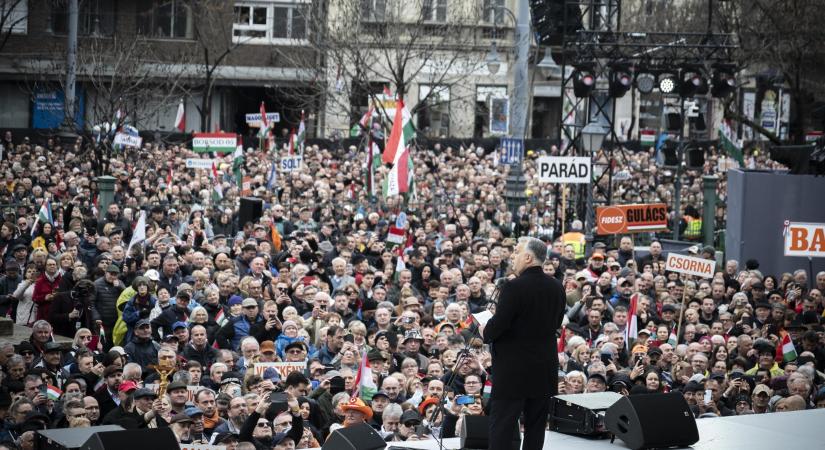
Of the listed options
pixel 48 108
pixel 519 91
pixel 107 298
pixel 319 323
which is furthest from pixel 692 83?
pixel 48 108

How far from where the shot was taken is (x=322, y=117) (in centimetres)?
4972

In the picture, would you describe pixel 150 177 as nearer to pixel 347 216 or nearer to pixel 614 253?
pixel 347 216

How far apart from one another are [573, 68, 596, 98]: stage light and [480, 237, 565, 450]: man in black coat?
17.0 m

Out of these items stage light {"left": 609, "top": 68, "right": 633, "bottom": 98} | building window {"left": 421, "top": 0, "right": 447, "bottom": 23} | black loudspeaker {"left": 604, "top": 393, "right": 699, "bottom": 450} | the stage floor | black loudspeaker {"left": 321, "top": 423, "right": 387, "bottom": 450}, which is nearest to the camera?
black loudspeaker {"left": 321, "top": 423, "right": 387, "bottom": 450}

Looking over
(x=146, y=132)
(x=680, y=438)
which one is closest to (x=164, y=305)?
(x=680, y=438)

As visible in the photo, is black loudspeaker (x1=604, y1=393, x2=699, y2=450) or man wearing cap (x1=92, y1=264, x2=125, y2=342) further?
man wearing cap (x1=92, y1=264, x2=125, y2=342)

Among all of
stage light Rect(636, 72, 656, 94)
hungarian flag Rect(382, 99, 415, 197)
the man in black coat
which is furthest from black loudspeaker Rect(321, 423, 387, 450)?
stage light Rect(636, 72, 656, 94)

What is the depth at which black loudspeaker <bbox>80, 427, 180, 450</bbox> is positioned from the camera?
288 inches

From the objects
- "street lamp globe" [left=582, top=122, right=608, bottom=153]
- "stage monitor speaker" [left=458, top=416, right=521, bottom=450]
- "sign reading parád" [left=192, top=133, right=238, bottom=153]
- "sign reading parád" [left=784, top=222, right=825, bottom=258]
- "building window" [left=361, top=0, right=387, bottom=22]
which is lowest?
"stage monitor speaker" [left=458, top=416, right=521, bottom=450]

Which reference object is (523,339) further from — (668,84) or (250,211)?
(668,84)

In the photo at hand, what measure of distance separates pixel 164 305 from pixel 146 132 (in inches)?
1048

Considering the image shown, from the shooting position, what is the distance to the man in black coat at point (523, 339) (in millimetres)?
7875

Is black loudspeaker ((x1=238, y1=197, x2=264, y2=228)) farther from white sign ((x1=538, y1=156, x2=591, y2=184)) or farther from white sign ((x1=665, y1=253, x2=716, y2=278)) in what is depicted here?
white sign ((x1=665, y1=253, x2=716, y2=278))

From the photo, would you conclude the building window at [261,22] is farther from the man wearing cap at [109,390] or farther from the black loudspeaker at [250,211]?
the man wearing cap at [109,390]
